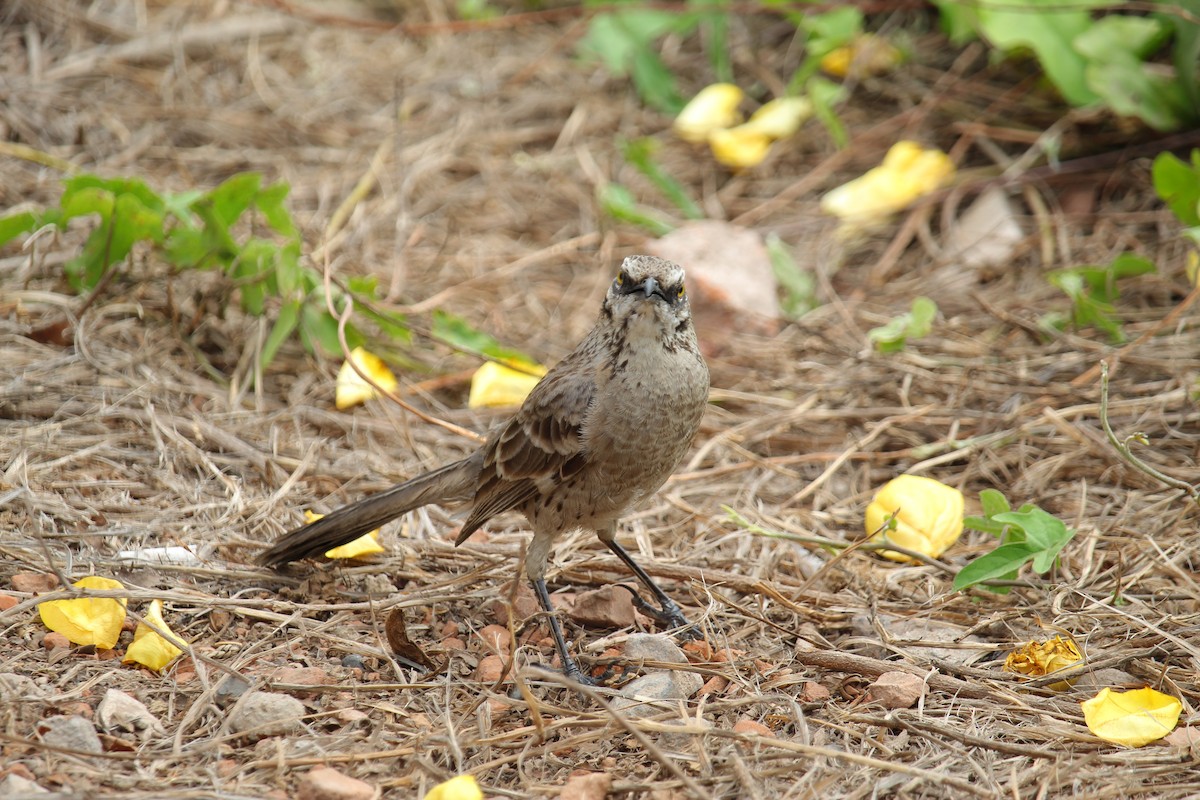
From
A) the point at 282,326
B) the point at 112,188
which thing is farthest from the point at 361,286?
the point at 112,188

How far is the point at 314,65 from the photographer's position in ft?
25.6

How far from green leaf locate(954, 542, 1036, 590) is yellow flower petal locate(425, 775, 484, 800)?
1733 mm

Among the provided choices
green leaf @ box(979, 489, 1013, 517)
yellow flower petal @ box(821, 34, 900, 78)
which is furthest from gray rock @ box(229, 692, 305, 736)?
yellow flower petal @ box(821, 34, 900, 78)

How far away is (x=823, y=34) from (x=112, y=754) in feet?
19.6

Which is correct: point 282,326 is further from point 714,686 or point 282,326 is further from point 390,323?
point 714,686

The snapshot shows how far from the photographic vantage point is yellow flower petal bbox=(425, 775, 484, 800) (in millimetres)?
2781

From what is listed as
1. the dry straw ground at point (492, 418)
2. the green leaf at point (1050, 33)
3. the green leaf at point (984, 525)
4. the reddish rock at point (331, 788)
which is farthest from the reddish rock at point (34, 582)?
the green leaf at point (1050, 33)

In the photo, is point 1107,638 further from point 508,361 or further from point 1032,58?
point 1032,58

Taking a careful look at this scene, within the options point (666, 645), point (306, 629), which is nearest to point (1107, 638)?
point (666, 645)

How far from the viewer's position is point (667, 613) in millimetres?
4152

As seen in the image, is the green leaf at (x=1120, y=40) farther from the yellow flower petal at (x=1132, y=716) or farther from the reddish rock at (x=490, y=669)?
the reddish rock at (x=490, y=669)

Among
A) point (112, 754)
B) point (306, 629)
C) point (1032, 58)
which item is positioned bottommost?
point (306, 629)

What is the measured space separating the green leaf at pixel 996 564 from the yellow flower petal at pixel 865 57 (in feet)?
15.4

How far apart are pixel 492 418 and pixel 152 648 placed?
2.18 m
